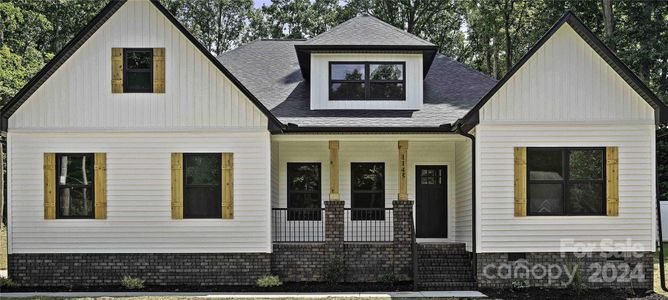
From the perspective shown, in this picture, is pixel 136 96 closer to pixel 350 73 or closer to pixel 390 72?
pixel 350 73

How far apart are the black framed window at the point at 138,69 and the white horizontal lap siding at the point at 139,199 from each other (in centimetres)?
101

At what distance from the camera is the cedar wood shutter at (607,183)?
46.5 feet

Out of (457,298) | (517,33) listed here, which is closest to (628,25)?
(517,33)

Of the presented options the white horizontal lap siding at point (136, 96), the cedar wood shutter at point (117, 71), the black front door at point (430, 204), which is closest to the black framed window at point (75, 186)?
the white horizontal lap siding at point (136, 96)

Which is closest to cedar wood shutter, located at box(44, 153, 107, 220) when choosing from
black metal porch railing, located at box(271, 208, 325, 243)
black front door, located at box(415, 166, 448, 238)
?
black metal porch railing, located at box(271, 208, 325, 243)

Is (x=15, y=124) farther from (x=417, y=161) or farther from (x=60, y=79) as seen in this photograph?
(x=417, y=161)

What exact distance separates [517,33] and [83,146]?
78.9 ft

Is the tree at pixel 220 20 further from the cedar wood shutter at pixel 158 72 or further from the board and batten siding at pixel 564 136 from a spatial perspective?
the board and batten siding at pixel 564 136

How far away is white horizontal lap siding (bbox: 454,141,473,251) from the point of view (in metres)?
15.2

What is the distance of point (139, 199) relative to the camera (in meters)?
14.7

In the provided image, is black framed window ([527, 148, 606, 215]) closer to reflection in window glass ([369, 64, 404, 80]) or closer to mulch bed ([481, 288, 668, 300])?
mulch bed ([481, 288, 668, 300])

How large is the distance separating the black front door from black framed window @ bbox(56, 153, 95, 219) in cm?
757

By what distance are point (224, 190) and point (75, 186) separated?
3.12 metres

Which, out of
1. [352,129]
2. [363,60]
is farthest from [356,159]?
[363,60]
